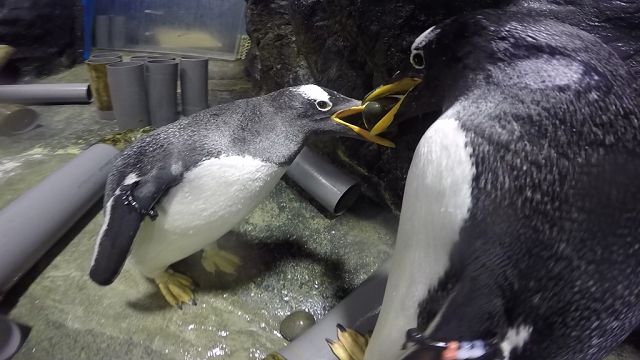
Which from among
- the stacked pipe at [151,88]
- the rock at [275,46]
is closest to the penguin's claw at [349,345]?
the rock at [275,46]

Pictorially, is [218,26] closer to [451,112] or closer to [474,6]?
[474,6]

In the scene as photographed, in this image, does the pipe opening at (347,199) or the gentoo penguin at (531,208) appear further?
the pipe opening at (347,199)

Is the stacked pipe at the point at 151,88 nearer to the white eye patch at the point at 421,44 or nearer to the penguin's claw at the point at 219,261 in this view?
the penguin's claw at the point at 219,261

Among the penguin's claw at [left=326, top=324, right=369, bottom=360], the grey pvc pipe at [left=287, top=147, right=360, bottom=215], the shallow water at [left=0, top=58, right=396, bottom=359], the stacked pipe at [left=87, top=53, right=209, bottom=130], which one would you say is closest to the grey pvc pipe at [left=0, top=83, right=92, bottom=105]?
the stacked pipe at [left=87, top=53, right=209, bottom=130]

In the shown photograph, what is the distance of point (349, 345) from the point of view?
813mm

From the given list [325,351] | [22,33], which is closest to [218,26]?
[22,33]

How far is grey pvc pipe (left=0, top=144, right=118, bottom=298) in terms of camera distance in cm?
100

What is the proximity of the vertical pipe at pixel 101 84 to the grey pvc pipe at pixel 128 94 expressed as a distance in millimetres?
120

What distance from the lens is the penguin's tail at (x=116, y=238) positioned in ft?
2.59

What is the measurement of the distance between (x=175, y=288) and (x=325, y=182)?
1.69ft

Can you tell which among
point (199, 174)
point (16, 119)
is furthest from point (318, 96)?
point (16, 119)

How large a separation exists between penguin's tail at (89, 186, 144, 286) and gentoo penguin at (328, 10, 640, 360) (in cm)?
54

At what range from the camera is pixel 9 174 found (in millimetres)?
1446

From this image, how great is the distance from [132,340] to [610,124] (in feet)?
3.05
